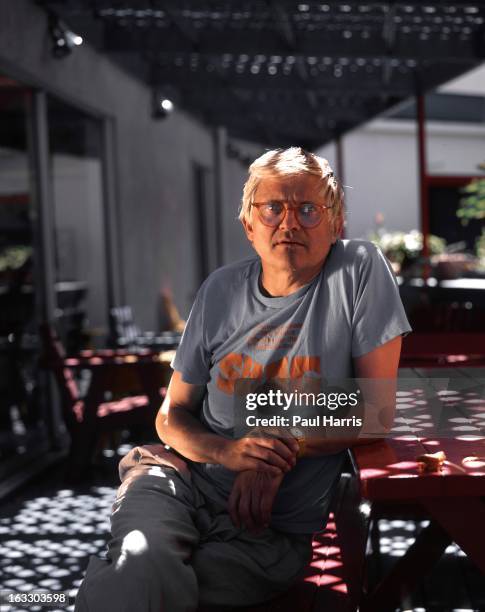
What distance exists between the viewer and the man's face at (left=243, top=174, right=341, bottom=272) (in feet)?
5.93

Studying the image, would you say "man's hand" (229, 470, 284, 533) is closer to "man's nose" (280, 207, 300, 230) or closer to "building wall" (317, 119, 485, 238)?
"man's nose" (280, 207, 300, 230)

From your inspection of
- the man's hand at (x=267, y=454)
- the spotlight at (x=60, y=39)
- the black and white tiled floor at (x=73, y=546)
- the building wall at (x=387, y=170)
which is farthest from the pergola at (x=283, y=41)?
the building wall at (x=387, y=170)

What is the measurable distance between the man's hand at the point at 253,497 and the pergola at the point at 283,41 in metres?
4.17

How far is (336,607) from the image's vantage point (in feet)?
5.85

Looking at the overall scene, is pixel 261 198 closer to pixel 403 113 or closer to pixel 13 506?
pixel 13 506

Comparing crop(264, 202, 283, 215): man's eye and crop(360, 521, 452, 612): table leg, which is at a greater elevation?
crop(264, 202, 283, 215): man's eye

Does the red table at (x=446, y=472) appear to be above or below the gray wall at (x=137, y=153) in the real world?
below

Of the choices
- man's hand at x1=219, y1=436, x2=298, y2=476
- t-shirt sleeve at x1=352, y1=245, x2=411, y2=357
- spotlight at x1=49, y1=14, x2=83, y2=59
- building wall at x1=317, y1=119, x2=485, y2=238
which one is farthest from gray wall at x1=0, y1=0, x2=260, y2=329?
building wall at x1=317, y1=119, x2=485, y2=238

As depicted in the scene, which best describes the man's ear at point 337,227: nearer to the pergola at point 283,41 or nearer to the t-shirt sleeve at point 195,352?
the t-shirt sleeve at point 195,352

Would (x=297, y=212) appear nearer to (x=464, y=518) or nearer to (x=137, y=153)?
(x=464, y=518)

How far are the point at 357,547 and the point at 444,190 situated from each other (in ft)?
68.2

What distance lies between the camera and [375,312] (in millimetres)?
1795

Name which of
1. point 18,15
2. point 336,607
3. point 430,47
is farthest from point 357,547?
point 430,47

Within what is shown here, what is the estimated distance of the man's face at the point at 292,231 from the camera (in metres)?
1.81
